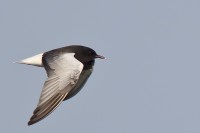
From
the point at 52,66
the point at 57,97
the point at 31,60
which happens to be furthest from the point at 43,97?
the point at 31,60

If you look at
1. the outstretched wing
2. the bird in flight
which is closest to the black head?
the bird in flight

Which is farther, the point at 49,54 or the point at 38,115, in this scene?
the point at 49,54

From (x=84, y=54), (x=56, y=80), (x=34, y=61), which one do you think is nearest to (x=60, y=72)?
(x=56, y=80)

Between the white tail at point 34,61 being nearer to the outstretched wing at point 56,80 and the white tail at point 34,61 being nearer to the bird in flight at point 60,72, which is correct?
the bird in flight at point 60,72

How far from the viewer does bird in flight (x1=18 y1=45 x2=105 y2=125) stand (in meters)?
13.8

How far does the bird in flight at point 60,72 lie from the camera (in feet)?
45.3

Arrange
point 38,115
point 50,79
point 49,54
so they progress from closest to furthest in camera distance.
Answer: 1. point 38,115
2. point 50,79
3. point 49,54

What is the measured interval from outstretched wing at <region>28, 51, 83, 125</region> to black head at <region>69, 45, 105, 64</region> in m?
0.64

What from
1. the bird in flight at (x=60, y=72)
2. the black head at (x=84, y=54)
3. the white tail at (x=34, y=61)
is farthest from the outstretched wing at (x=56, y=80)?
the black head at (x=84, y=54)

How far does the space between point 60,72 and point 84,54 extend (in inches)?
83.2

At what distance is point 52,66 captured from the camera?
50.1ft

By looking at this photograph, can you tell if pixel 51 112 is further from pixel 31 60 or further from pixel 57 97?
Answer: pixel 31 60

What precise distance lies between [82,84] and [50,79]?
223cm

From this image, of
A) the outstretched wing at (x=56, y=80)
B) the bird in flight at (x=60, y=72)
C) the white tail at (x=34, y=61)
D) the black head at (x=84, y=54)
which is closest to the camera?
the outstretched wing at (x=56, y=80)
